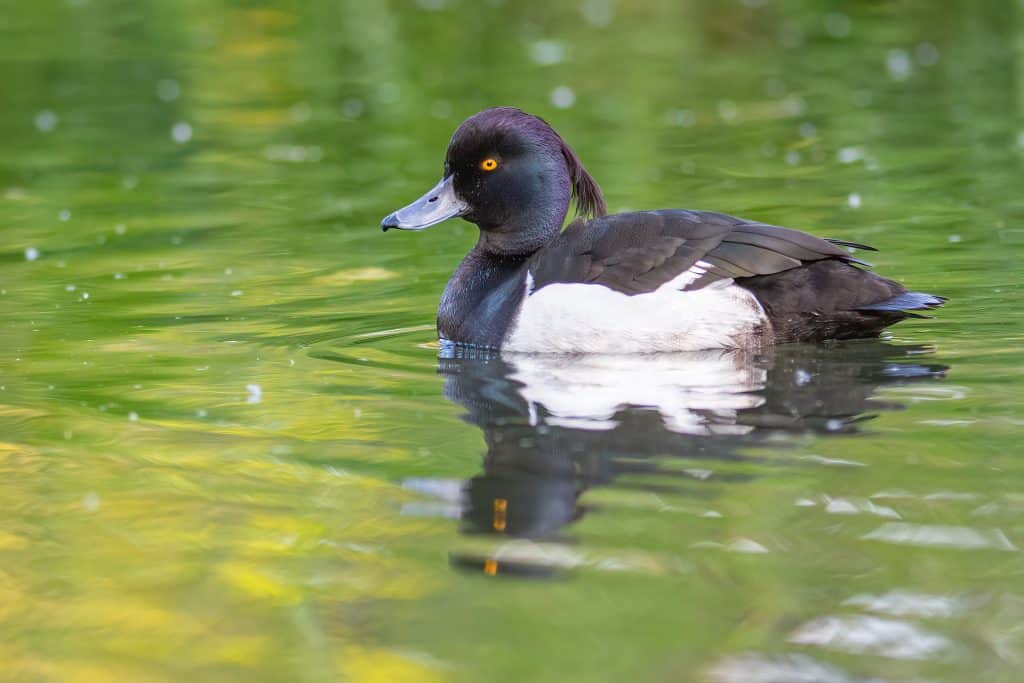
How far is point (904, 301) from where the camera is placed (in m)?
6.50

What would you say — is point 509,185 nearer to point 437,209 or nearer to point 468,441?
point 437,209

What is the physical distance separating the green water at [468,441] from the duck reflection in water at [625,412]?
20 millimetres

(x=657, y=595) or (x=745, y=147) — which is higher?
(x=745, y=147)

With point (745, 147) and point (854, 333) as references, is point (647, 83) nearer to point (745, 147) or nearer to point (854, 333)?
point (745, 147)

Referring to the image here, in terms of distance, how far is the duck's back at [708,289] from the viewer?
6.54m

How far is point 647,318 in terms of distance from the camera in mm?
6648

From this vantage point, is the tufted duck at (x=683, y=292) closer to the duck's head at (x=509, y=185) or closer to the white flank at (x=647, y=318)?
the white flank at (x=647, y=318)

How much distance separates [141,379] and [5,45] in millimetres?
12527

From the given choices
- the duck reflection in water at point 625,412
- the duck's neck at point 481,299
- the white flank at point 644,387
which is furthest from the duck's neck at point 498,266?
the white flank at point 644,387

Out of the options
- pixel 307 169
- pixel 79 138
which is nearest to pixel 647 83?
pixel 307 169

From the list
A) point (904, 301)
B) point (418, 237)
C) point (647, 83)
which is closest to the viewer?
point (904, 301)

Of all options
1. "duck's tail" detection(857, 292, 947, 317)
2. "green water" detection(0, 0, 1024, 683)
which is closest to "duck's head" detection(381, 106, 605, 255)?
"green water" detection(0, 0, 1024, 683)

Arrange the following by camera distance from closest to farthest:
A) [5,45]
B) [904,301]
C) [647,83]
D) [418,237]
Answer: [904,301] → [418,237] → [647,83] → [5,45]

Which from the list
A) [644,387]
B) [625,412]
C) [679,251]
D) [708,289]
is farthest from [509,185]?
[625,412]
